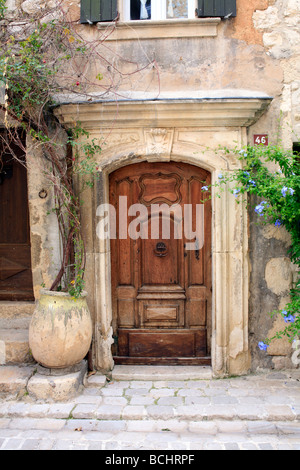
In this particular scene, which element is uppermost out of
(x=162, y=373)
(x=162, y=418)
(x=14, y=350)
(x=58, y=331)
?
(x=58, y=331)

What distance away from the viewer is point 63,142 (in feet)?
14.0

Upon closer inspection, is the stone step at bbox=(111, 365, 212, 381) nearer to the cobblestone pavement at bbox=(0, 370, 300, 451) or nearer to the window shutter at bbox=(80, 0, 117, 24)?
the cobblestone pavement at bbox=(0, 370, 300, 451)

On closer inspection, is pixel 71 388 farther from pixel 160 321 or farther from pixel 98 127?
pixel 98 127

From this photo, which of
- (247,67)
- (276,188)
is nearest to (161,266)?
(276,188)

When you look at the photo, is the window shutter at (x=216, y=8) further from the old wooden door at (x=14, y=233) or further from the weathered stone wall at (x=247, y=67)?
the old wooden door at (x=14, y=233)

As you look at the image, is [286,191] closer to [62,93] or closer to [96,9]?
[62,93]

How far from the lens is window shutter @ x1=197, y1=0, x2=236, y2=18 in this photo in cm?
404

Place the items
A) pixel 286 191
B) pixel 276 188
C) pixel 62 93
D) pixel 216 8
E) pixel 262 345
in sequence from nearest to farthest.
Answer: pixel 286 191
pixel 276 188
pixel 262 345
pixel 216 8
pixel 62 93

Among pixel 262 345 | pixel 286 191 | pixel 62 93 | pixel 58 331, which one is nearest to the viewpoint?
pixel 286 191

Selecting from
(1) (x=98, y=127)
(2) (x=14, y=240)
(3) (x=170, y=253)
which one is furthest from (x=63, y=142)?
(3) (x=170, y=253)

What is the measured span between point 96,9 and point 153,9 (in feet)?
1.96

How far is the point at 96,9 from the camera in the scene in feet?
13.6
